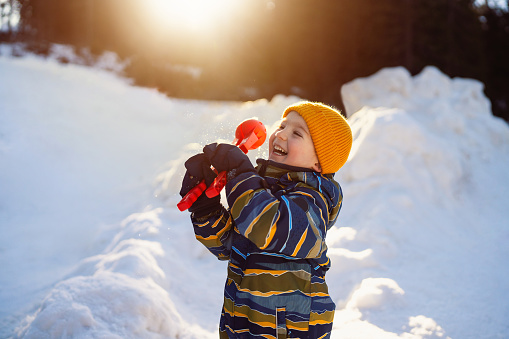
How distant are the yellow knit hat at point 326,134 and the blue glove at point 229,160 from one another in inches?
12.4

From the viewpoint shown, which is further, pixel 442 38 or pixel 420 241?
pixel 442 38

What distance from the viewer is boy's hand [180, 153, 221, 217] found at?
1.36 metres

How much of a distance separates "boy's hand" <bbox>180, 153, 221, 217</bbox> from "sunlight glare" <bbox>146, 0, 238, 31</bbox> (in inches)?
320

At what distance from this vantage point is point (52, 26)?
51.7 feet

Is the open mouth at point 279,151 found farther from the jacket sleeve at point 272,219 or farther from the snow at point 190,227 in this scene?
the snow at point 190,227

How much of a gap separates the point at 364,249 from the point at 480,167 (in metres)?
2.78

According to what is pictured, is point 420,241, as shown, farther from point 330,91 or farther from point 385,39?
point 385,39

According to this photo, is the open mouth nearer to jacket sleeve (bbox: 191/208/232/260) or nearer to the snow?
jacket sleeve (bbox: 191/208/232/260)

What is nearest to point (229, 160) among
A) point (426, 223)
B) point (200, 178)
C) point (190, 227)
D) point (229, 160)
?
point (229, 160)

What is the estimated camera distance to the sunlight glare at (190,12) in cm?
885

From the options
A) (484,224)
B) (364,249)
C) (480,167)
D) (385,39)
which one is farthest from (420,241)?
(385,39)

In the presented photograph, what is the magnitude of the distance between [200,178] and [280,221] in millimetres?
332

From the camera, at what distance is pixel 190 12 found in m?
10.5

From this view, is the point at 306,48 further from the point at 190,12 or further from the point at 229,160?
the point at 229,160
